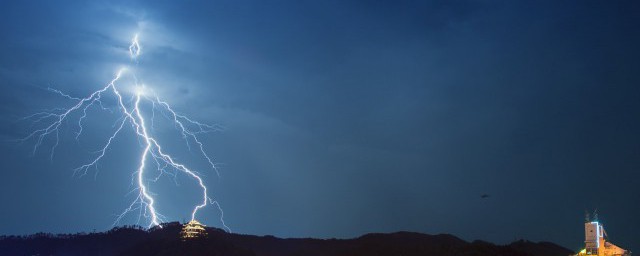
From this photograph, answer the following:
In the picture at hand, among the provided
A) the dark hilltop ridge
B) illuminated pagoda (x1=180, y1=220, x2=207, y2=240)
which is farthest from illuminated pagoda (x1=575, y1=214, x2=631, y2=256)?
illuminated pagoda (x1=180, y1=220, x2=207, y2=240)

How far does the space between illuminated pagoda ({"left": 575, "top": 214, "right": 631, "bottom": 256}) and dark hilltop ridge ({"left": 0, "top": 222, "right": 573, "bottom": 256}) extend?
882cm

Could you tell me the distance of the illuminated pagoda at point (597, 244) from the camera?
3784cm

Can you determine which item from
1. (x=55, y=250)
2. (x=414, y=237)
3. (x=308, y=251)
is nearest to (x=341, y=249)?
(x=308, y=251)

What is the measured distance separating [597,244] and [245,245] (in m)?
35.6

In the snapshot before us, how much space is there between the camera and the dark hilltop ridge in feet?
161

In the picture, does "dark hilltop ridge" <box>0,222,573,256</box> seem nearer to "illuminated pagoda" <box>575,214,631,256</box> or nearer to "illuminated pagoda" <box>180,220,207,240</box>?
"illuminated pagoda" <box>180,220,207,240</box>

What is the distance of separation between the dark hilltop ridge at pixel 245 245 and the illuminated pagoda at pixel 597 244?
8.82 metres

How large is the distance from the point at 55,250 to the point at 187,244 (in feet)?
64.4

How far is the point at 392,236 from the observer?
6569cm

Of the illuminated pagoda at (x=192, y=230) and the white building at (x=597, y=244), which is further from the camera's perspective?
the illuminated pagoda at (x=192, y=230)

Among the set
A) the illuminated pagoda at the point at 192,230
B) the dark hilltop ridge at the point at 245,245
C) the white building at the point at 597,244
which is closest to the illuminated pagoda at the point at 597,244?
the white building at the point at 597,244

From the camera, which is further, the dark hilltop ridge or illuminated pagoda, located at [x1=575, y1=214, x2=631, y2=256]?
the dark hilltop ridge

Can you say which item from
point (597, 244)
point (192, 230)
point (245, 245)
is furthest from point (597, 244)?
point (245, 245)

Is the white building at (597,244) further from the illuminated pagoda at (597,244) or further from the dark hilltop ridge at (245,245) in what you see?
the dark hilltop ridge at (245,245)
